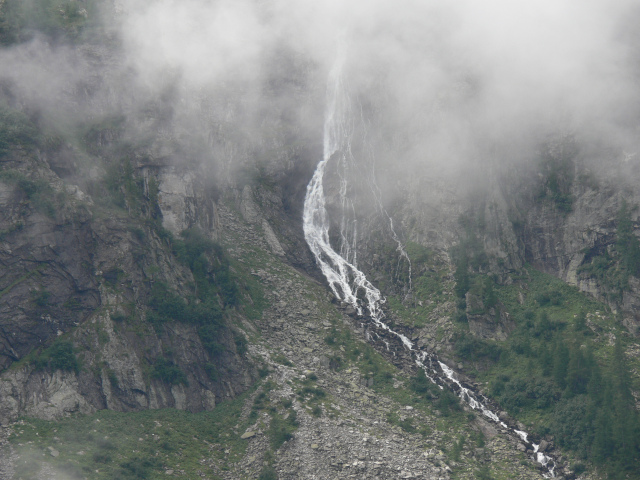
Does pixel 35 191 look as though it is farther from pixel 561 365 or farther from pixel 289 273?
pixel 561 365

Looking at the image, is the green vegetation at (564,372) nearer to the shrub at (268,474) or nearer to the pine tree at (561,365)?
the pine tree at (561,365)

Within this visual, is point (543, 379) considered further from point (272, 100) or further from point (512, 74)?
point (272, 100)

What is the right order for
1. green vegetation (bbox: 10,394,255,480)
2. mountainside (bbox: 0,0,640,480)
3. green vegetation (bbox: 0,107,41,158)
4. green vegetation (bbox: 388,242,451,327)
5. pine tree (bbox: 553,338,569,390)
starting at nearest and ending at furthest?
green vegetation (bbox: 10,394,255,480) → mountainside (bbox: 0,0,640,480) → pine tree (bbox: 553,338,569,390) → green vegetation (bbox: 0,107,41,158) → green vegetation (bbox: 388,242,451,327)

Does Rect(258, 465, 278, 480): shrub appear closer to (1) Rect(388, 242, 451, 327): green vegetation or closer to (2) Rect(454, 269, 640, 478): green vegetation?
(2) Rect(454, 269, 640, 478): green vegetation

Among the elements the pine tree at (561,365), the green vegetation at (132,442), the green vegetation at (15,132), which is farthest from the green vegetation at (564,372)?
the green vegetation at (15,132)

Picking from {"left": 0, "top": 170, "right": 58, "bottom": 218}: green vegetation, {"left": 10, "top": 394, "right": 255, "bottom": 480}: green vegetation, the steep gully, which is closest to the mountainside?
{"left": 0, "top": 170, "right": 58, "bottom": 218}: green vegetation

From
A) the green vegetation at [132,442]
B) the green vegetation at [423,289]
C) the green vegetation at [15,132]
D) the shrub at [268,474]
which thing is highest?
the green vegetation at [15,132]
